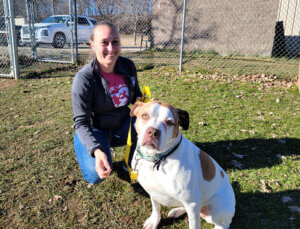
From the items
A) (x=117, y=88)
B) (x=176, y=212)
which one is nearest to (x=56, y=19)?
(x=117, y=88)

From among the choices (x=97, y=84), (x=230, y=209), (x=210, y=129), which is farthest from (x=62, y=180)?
(x=210, y=129)

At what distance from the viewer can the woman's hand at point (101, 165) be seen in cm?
223

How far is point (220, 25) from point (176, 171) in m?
10.6

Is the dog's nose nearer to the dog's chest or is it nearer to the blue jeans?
the dog's chest

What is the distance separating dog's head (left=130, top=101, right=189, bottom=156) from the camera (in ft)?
6.54

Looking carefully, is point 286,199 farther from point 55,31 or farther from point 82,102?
point 55,31

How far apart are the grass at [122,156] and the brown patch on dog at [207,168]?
71 centimetres

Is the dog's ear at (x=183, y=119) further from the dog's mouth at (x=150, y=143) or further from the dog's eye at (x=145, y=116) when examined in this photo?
the dog's mouth at (x=150, y=143)

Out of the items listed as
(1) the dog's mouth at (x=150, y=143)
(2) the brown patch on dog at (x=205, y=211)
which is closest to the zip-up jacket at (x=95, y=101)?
(1) the dog's mouth at (x=150, y=143)

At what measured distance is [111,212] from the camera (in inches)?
110

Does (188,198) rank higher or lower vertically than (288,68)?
lower

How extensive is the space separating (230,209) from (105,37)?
2.15m

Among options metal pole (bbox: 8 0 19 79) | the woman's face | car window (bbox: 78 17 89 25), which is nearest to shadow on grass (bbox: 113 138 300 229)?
the woman's face

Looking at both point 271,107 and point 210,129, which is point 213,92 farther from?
point 210,129
